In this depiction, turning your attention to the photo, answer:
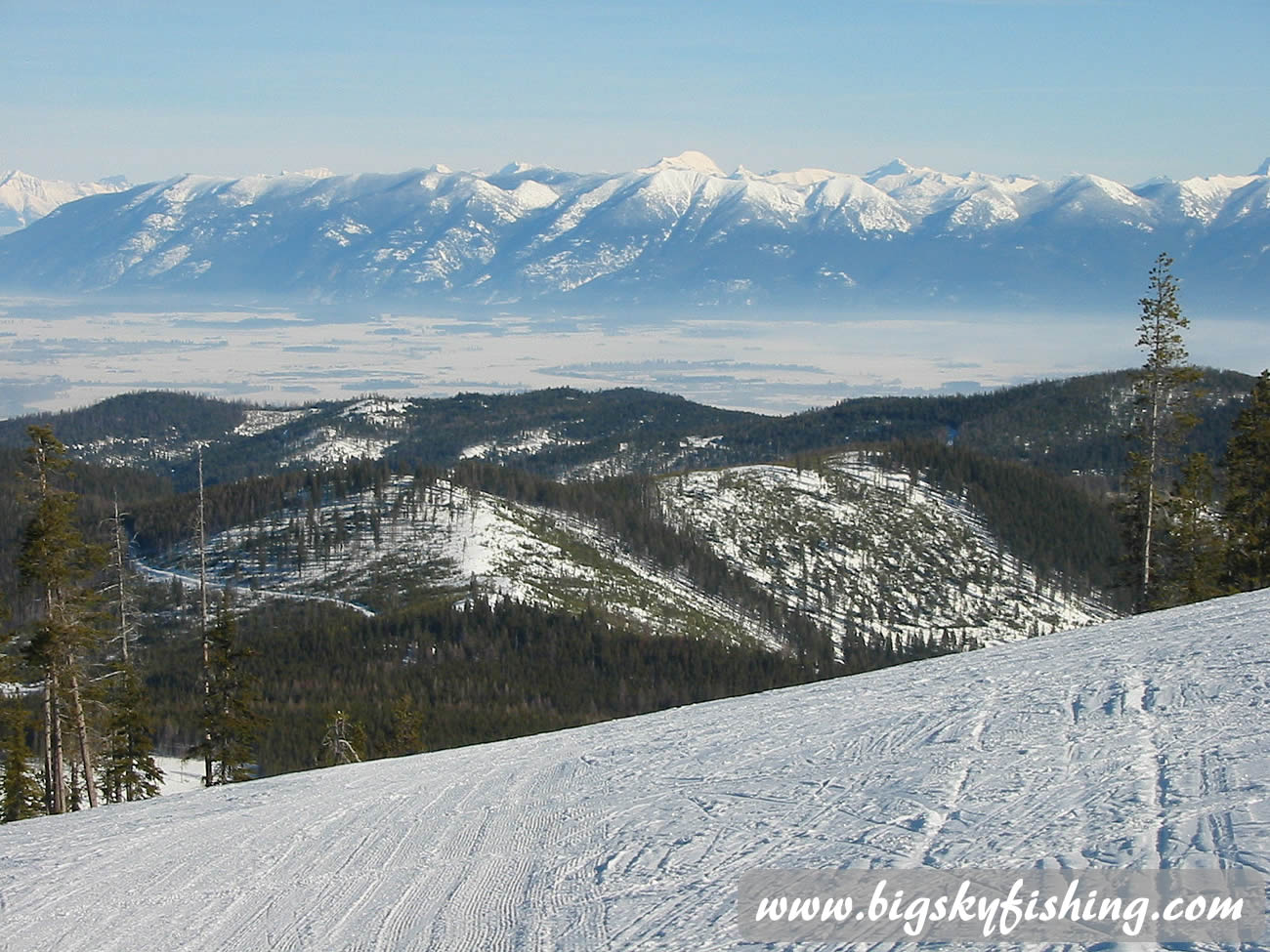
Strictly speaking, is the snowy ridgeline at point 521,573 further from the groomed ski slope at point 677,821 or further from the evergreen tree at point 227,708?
the groomed ski slope at point 677,821

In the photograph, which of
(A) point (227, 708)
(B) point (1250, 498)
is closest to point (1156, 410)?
(B) point (1250, 498)

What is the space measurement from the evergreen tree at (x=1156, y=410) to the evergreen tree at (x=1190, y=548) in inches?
18.8

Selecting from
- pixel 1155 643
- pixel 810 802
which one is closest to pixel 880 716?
pixel 810 802

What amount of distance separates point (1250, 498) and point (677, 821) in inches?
1299

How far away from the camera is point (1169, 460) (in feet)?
129

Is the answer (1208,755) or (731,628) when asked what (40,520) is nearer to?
(1208,755)

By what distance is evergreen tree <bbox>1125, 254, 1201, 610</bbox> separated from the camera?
38.5m

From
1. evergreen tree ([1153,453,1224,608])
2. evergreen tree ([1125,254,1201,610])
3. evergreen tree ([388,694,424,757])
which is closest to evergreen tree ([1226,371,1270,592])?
evergreen tree ([1153,453,1224,608])

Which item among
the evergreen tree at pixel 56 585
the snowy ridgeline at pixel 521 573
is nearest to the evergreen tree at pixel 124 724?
the evergreen tree at pixel 56 585

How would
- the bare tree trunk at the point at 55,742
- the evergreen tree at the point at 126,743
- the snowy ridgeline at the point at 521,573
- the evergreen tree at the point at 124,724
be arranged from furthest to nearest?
the snowy ridgeline at the point at 521,573 < the evergreen tree at the point at 126,743 < the evergreen tree at the point at 124,724 < the bare tree trunk at the point at 55,742

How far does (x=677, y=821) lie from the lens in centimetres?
1367

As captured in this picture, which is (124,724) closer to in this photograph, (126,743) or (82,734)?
(126,743)

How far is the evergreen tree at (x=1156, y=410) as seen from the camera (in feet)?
126

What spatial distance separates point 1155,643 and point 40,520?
28.5m
